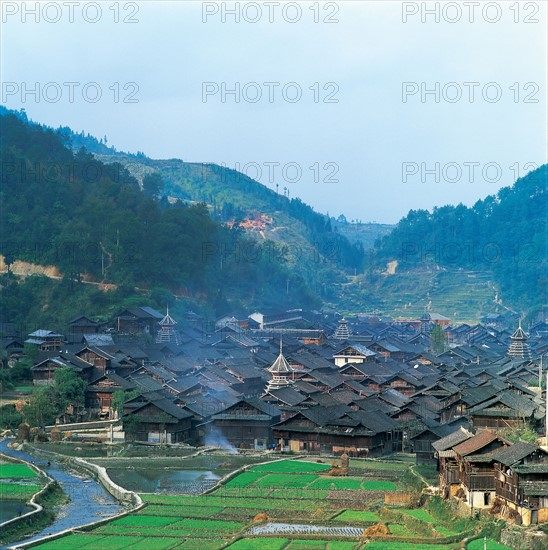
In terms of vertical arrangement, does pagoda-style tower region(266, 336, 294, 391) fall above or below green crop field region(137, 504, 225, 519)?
above

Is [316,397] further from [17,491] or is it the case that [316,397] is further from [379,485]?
[17,491]

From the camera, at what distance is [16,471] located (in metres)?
38.7

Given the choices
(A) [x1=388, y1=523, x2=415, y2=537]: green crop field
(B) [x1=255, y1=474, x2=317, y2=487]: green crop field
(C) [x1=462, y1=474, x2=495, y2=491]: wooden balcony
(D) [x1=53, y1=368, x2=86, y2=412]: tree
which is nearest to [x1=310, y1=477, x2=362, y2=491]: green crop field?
(B) [x1=255, y1=474, x2=317, y2=487]: green crop field

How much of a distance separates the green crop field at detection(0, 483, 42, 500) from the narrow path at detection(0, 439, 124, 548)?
1095 mm

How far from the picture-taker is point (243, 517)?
31062 millimetres

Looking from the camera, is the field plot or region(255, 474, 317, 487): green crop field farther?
region(255, 474, 317, 487): green crop field

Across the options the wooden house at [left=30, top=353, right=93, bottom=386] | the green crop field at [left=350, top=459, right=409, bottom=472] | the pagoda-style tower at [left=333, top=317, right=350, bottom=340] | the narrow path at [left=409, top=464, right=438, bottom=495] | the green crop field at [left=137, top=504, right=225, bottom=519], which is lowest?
the green crop field at [left=137, top=504, right=225, bottom=519]

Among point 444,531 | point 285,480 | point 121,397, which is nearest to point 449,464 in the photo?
point 444,531

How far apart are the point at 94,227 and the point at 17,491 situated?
161 ft

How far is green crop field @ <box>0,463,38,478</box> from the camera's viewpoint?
124 ft

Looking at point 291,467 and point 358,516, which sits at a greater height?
point 291,467

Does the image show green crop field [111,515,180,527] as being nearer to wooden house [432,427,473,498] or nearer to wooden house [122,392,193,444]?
wooden house [432,427,473,498]

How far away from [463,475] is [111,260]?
174 feet

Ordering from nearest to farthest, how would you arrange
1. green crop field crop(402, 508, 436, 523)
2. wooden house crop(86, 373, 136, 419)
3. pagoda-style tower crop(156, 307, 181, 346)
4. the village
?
green crop field crop(402, 508, 436, 523) → the village → wooden house crop(86, 373, 136, 419) → pagoda-style tower crop(156, 307, 181, 346)
